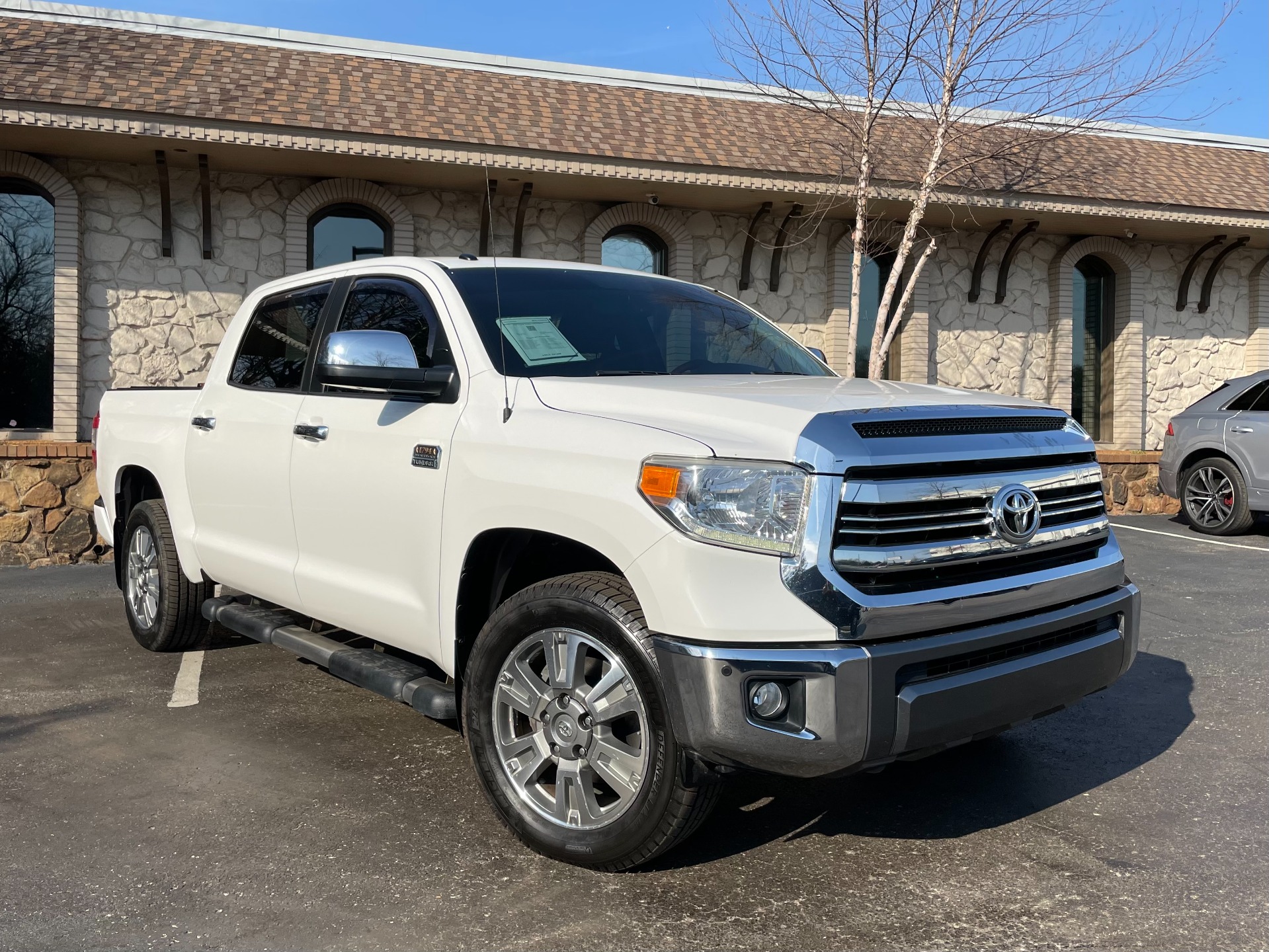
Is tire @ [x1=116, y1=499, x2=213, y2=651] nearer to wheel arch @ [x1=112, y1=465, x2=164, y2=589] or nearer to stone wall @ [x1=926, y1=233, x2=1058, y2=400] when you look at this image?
wheel arch @ [x1=112, y1=465, x2=164, y2=589]

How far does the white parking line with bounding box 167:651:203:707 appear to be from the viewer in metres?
5.09

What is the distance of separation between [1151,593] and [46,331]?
12.1m

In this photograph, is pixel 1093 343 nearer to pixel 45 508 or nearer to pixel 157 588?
pixel 45 508

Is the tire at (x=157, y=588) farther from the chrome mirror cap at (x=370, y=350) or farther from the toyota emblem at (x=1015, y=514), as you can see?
the toyota emblem at (x=1015, y=514)

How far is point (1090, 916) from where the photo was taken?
2924mm

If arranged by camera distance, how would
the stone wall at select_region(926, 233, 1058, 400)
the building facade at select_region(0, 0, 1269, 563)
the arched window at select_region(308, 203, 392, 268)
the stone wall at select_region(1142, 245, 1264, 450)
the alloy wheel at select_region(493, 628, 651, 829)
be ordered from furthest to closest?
the stone wall at select_region(1142, 245, 1264, 450) → the stone wall at select_region(926, 233, 1058, 400) → the arched window at select_region(308, 203, 392, 268) → the building facade at select_region(0, 0, 1269, 563) → the alloy wheel at select_region(493, 628, 651, 829)

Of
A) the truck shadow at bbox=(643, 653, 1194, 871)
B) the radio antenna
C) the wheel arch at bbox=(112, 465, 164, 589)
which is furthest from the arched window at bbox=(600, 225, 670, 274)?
the truck shadow at bbox=(643, 653, 1194, 871)

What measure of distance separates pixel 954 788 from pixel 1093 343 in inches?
596

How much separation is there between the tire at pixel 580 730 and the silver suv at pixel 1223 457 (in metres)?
9.94

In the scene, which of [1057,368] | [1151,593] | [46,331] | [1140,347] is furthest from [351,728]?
[1140,347]

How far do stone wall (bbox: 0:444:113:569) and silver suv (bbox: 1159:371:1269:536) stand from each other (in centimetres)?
1112

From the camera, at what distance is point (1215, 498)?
1140 cm

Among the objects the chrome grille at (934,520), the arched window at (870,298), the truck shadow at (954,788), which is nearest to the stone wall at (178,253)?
the arched window at (870,298)

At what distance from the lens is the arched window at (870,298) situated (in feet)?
52.4
